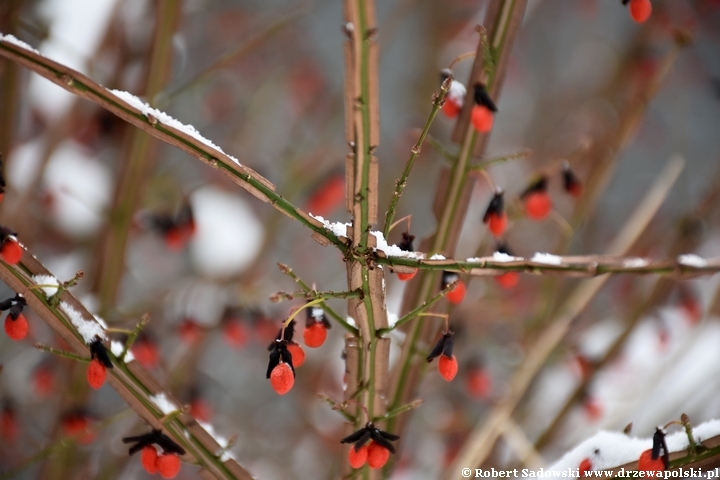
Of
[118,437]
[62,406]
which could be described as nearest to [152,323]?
[118,437]

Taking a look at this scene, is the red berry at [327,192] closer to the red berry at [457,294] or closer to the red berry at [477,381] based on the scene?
the red berry at [477,381]

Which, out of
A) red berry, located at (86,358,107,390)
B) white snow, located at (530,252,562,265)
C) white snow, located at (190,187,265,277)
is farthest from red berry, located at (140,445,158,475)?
white snow, located at (190,187,265,277)

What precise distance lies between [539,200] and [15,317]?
2.80 feet

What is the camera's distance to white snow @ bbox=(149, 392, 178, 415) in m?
0.84

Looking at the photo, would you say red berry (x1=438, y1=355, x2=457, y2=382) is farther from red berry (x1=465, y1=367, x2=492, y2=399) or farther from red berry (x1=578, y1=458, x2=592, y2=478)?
red berry (x1=465, y1=367, x2=492, y2=399)

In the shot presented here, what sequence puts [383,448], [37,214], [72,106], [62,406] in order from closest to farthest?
[383,448]
[62,406]
[72,106]
[37,214]

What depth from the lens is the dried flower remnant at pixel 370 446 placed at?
796mm

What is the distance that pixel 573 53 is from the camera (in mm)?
Answer: 2756

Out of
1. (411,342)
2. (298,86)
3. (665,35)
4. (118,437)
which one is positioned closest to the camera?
(411,342)

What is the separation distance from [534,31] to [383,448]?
7.91 feet

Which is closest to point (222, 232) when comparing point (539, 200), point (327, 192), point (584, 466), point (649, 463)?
point (327, 192)

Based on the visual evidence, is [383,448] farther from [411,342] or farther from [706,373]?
[706,373]

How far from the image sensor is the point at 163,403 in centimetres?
84

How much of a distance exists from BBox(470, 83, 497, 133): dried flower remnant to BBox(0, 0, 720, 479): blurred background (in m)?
0.38
